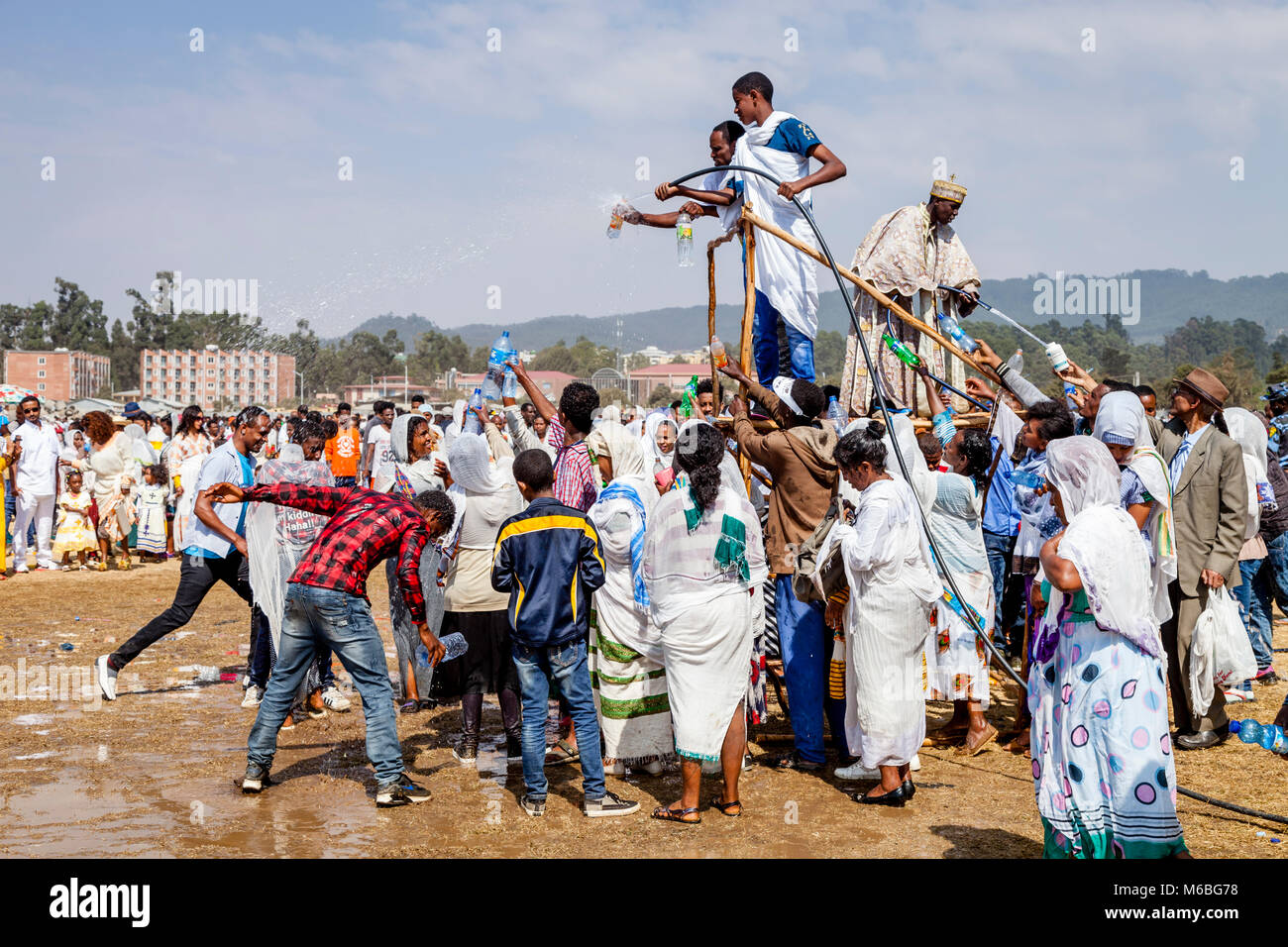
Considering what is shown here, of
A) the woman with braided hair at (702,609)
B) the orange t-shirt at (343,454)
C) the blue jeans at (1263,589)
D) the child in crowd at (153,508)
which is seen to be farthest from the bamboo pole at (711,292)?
the child in crowd at (153,508)

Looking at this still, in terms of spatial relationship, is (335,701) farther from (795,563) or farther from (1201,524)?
(1201,524)

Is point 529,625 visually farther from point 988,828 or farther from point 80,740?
point 80,740

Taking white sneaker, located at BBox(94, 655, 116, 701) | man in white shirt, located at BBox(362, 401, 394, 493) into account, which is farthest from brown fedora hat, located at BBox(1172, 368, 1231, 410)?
man in white shirt, located at BBox(362, 401, 394, 493)

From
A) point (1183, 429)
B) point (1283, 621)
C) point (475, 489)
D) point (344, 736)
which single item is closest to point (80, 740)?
point (344, 736)

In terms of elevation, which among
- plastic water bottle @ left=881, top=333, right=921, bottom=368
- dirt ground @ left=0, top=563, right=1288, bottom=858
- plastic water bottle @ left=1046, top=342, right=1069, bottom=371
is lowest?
dirt ground @ left=0, top=563, right=1288, bottom=858

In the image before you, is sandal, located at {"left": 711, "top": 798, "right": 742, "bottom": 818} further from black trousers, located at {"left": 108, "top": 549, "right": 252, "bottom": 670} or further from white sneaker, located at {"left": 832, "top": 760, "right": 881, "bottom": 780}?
black trousers, located at {"left": 108, "top": 549, "right": 252, "bottom": 670}

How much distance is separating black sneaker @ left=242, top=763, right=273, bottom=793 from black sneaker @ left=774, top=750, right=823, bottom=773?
307 centimetres

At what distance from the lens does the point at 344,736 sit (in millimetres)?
7184

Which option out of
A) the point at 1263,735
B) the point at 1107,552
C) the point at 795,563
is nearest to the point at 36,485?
the point at 795,563

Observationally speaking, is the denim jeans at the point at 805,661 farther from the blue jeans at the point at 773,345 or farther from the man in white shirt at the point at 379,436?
the man in white shirt at the point at 379,436

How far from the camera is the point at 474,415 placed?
8.80 m

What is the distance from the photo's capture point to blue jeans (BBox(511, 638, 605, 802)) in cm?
558

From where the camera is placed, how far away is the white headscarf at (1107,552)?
4.03 meters
